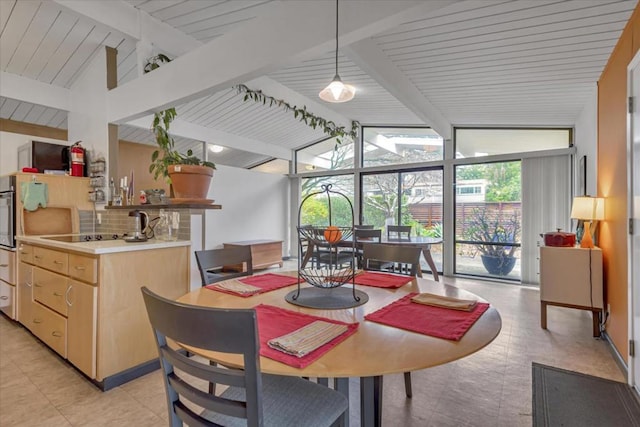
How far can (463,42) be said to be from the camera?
2619 mm

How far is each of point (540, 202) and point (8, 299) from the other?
21.4 ft

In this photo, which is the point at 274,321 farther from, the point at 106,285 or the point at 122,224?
the point at 122,224

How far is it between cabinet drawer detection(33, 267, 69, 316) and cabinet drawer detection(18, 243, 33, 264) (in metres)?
0.16

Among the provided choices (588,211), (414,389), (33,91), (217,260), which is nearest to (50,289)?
(217,260)

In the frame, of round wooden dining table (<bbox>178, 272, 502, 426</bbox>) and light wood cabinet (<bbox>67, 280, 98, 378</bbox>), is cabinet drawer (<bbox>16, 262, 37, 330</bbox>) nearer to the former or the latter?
light wood cabinet (<bbox>67, 280, 98, 378</bbox>)

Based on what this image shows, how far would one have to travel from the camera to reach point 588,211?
2.78 meters

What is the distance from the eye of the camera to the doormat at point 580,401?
5.67 feet

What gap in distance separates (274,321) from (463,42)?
269cm

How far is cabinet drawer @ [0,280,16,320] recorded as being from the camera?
302cm

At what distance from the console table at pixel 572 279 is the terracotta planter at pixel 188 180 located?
307cm

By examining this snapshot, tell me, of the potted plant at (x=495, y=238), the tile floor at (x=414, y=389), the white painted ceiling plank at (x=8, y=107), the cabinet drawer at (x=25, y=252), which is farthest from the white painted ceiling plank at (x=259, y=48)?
the potted plant at (x=495, y=238)

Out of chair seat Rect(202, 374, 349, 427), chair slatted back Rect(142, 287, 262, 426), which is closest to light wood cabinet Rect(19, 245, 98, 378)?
chair seat Rect(202, 374, 349, 427)

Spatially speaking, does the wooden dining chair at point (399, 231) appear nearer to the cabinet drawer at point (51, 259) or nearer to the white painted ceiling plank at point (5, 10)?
the cabinet drawer at point (51, 259)

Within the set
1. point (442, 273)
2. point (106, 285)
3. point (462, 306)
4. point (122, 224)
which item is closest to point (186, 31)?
point (122, 224)
